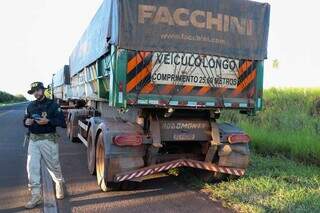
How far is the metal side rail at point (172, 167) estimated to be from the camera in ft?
24.6

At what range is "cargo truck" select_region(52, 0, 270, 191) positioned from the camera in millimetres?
7496

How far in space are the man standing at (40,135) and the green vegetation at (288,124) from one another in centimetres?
580

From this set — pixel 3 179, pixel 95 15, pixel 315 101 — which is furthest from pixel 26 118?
pixel 315 101

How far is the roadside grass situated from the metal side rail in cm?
23

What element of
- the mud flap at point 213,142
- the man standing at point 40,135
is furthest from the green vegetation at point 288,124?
the man standing at point 40,135

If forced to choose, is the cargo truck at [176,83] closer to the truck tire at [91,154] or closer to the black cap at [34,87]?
the truck tire at [91,154]

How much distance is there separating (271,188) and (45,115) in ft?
12.1

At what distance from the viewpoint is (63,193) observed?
24.3ft

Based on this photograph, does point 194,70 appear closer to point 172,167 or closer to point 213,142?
point 213,142

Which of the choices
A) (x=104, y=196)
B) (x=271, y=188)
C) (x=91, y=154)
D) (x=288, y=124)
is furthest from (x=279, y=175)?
(x=288, y=124)

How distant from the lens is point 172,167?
788cm

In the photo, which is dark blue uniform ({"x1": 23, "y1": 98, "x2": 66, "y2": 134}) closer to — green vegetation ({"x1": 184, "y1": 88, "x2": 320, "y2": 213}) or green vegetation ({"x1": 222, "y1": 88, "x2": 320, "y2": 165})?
green vegetation ({"x1": 184, "y1": 88, "x2": 320, "y2": 213})

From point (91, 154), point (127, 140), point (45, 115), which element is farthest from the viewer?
point (91, 154)

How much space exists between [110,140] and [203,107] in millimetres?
1640
